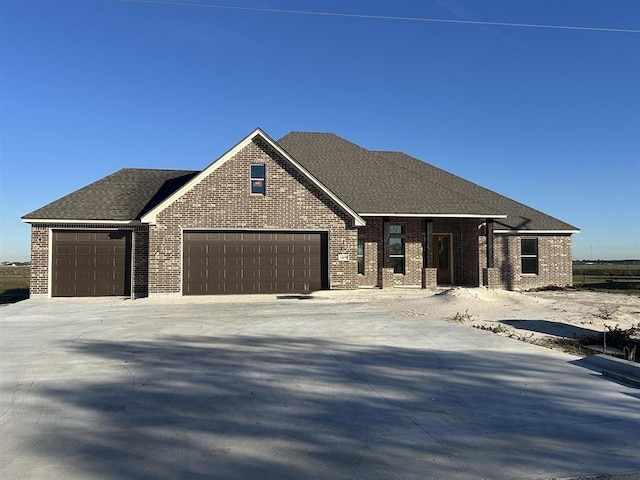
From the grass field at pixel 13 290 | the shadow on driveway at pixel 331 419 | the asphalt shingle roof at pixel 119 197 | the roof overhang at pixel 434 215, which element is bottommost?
the grass field at pixel 13 290

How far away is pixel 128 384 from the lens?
6.42 meters

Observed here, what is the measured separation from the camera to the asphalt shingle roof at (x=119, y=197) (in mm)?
19078

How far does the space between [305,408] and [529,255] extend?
68.7 ft

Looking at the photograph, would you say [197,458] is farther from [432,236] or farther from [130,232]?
[432,236]

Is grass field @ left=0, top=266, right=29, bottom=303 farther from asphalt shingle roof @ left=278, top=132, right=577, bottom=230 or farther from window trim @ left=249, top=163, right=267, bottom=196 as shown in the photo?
asphalt shingle roof @ left=278, top=132, right=577, bottom=230

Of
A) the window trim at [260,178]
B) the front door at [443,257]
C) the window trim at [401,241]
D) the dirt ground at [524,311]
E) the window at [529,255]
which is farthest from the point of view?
the window at [529,255]

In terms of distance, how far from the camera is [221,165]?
1875 centimetres

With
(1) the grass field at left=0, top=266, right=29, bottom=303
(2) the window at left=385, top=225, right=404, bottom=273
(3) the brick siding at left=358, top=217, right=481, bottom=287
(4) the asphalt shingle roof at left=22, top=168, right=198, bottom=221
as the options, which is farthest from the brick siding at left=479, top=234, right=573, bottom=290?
(1) the grass field at left=0, top=266, right=29, bottom=303

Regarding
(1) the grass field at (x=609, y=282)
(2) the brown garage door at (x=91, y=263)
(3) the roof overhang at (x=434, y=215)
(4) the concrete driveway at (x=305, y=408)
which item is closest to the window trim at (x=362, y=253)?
(3) the roof overhang at (x=434, y=215)

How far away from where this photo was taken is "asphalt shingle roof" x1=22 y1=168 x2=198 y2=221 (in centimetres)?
1908

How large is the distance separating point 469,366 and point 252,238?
12.8 meters

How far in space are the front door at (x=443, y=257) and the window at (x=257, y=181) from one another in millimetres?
9315

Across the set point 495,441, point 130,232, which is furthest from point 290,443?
point 130,232

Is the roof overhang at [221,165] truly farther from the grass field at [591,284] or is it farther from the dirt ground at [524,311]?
the grass field at [591,284]
